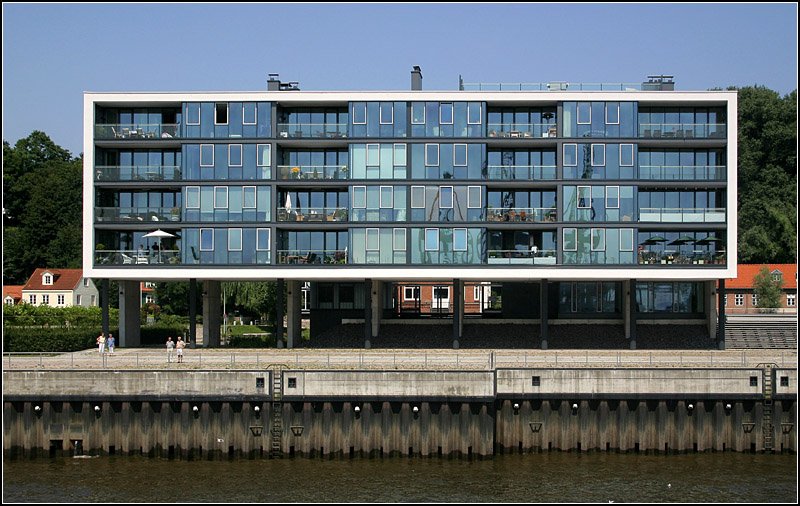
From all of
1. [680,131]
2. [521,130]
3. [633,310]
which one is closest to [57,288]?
[521,130]

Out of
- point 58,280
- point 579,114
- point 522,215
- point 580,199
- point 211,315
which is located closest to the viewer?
point 580,199

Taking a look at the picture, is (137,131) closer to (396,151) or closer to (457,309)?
(396,151)

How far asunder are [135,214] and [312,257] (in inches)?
450

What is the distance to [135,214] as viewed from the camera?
201 ft

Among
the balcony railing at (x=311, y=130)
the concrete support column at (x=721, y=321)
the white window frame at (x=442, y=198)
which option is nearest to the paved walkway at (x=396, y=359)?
the concrete support column at (x=721, y=321)

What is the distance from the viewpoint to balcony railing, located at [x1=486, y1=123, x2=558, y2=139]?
60656mm

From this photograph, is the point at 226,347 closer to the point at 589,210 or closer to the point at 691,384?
the point at 589,210

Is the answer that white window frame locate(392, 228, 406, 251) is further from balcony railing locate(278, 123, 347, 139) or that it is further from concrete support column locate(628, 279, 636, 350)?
concrete support column locate(628, 279, 636, 350)

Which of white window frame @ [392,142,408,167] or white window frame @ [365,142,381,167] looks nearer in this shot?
white window frame @ [392,142,408,167]

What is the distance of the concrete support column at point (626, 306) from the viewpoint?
6192 centimetres

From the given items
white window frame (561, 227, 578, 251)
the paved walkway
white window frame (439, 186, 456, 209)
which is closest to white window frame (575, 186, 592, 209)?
white window frame (561, 227, 578, 251)

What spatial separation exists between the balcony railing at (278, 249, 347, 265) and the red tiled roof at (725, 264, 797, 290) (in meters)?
53.1

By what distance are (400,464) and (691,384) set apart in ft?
44.6

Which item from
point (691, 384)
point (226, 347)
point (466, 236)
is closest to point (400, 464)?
point (691, 384)
